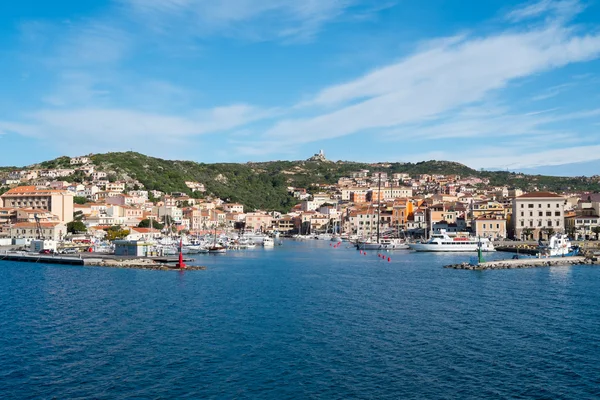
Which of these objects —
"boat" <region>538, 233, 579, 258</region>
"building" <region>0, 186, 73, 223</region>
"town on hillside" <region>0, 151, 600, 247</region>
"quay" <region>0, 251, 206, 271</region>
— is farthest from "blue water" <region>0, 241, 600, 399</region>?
"building" <region>0, 186, 73, 223</region>

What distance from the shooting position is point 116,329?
18.9 m

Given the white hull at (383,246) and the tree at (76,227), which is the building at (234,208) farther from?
the white hull at (383,246)

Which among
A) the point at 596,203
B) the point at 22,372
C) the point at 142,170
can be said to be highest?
the point at 142,170

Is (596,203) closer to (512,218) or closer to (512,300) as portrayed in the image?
(512,218)

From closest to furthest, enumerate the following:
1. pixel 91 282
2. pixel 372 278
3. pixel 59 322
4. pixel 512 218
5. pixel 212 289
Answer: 1. pixel 59 322
2. pixel 212 289
3. pixel 91 282
4. pixel 372 278
5. pixel 512 218

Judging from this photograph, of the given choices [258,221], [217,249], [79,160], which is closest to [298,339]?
[217,249]

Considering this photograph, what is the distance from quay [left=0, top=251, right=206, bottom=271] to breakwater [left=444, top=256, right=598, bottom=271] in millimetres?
17786

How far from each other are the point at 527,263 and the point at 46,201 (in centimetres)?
6037

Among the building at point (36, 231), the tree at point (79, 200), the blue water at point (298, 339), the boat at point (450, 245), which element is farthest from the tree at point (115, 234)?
the boat at point (450, 245)

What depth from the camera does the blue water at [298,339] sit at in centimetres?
1345

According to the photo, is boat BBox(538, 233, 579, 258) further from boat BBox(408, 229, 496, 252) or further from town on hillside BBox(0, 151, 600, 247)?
town on hillside BBox(0, 151, 600, 247)

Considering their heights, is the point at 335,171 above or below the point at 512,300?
above

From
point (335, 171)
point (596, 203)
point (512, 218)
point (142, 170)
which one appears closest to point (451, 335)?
point (512, 218)

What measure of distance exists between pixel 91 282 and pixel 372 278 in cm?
1533
